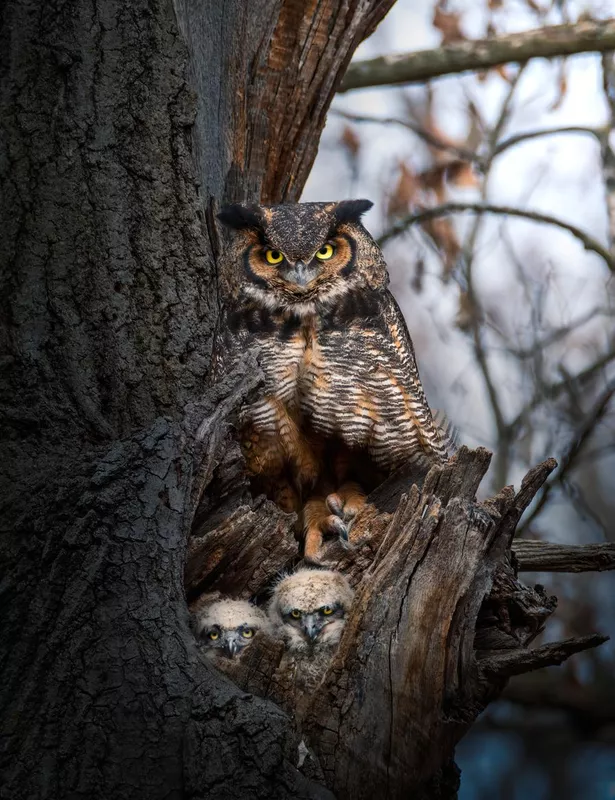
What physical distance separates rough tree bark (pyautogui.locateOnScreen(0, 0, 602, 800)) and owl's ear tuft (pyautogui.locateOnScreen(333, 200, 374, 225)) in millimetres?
366

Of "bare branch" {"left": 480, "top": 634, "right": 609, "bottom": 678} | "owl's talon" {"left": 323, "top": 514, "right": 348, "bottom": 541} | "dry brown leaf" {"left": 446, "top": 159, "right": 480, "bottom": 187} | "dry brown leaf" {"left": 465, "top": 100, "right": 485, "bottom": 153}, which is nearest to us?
"bare branch" {"left": 480, "top": 634, "right": 609, "bottom": 678}

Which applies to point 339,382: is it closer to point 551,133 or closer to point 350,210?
point 350,210

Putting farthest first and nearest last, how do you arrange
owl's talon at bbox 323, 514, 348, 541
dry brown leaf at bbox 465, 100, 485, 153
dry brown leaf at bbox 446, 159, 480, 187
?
dry brown leaf at bbox 465, 100, 485, 153 → dry brown leaf at bbox 446, 159, 480, 187 → owl's talon at bbox 323, 514, 348, 541

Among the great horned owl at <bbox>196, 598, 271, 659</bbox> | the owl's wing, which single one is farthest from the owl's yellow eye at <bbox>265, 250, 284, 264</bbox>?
the great horned owl at <bbox>196, 598, 271, 659</bbox>

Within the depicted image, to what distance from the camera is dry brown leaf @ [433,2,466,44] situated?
5438 millimetres

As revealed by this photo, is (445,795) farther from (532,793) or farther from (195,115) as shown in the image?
(532,793)

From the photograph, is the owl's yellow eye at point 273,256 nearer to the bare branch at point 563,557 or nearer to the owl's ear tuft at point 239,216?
the owl's ear tuft at point 239,216

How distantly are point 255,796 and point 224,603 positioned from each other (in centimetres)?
96

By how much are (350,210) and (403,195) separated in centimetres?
408

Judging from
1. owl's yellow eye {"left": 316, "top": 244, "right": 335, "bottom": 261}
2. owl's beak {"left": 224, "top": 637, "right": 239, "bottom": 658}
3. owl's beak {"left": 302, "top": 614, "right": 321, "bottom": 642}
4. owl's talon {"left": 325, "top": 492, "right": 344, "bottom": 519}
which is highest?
owl's yellow eye {"left": 316, "top": 244, "right": 335, "bottom": 261}

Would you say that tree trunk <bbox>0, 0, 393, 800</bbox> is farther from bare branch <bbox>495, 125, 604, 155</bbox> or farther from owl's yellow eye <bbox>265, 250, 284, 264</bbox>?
bare branch <bbox>495, 125, 604, 155</bbox>

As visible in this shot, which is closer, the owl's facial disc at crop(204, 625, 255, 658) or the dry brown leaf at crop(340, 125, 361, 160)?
the owl's facial disc at crop(204, 625, 255, 658)

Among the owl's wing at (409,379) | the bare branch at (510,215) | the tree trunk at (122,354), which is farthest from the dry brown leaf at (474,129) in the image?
the owl's wing at (409,379)

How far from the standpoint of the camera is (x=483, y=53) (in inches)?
171
